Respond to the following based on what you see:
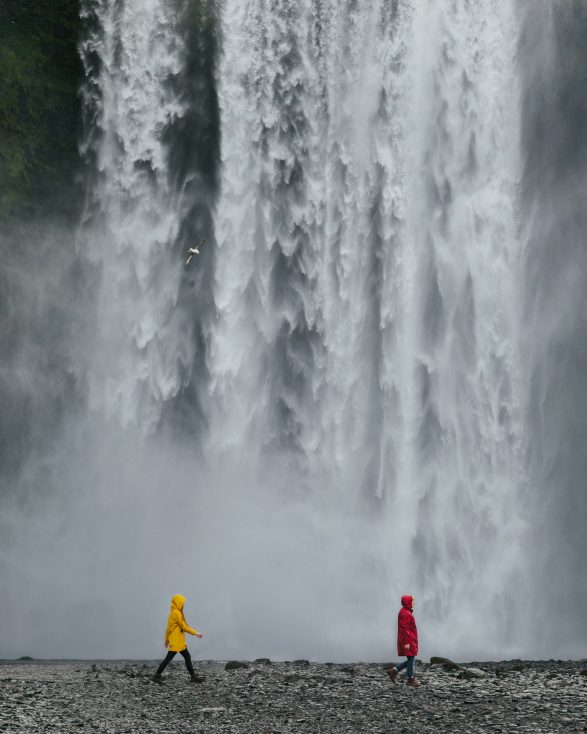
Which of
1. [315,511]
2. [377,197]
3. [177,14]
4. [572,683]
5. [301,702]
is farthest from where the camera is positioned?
[177,14]

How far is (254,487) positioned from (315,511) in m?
1.86

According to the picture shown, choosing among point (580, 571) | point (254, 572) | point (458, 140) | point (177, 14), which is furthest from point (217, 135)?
point (580, 571)

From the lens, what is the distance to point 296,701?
661 inches

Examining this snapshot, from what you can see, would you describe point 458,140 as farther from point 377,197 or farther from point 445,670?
point 445,670

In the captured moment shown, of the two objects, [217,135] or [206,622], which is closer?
[206,622]

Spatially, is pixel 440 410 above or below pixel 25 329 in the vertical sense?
below

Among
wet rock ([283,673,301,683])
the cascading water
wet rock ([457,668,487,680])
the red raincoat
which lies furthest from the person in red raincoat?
the cascading water

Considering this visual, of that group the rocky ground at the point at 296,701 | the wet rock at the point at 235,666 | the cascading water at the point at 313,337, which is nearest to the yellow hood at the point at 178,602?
the rocky ground at the point at 296,701

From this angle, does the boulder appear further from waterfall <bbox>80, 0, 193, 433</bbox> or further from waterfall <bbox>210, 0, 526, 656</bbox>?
waterfall <bbox>80, 0, 193, 433</bbox>

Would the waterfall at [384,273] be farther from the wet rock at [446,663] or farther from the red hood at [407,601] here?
the red hood at [407,601]

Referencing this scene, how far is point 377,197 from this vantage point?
3350 cm

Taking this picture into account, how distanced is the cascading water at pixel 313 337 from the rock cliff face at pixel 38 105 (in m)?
1.36

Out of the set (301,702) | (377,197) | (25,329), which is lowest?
(301,702)

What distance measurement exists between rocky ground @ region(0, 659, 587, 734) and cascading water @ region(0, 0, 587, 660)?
8.89m
